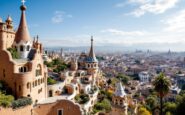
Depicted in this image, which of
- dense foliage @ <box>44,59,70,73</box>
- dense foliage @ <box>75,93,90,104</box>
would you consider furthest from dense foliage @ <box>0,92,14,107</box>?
dense foliage @ <box>44,59,70,73</box>

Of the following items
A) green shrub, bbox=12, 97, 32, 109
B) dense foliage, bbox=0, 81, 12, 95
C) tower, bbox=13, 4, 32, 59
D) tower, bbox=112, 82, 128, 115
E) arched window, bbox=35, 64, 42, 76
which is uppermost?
tower, bbox=13, 4, 32, 59

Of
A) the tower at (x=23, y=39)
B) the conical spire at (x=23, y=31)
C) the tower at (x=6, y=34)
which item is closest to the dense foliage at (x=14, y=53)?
the tower at (x=23, y=39)

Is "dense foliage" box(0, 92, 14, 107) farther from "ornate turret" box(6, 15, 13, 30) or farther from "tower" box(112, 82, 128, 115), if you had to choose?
"ornate turret" box(6, 15, 13, 30)

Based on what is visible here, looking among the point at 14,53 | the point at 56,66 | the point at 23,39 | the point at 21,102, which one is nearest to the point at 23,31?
the point at 23,39

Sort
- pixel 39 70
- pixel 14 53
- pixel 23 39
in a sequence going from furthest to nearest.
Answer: pixel 23 39
pixel 39 70
pixel 14 53

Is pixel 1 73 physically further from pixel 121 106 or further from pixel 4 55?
pixel 121 106

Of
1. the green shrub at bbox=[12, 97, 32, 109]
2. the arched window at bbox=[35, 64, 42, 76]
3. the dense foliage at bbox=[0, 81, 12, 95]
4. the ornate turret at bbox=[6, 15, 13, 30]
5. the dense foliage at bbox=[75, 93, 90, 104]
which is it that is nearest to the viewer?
the green shrub at bbox=[12, 97, 32, 109]

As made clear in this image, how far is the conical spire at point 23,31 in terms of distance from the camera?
32706 mm

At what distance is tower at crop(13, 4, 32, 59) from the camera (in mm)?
32094

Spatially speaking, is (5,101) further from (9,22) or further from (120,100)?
(9,22)

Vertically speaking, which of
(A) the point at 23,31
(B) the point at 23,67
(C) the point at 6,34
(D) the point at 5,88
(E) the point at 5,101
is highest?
(A) the point at 23,31

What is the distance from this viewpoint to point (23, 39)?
107ft

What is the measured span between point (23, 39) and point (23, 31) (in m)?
1.16

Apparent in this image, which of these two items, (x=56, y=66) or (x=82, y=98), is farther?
(x=56, y=66)
